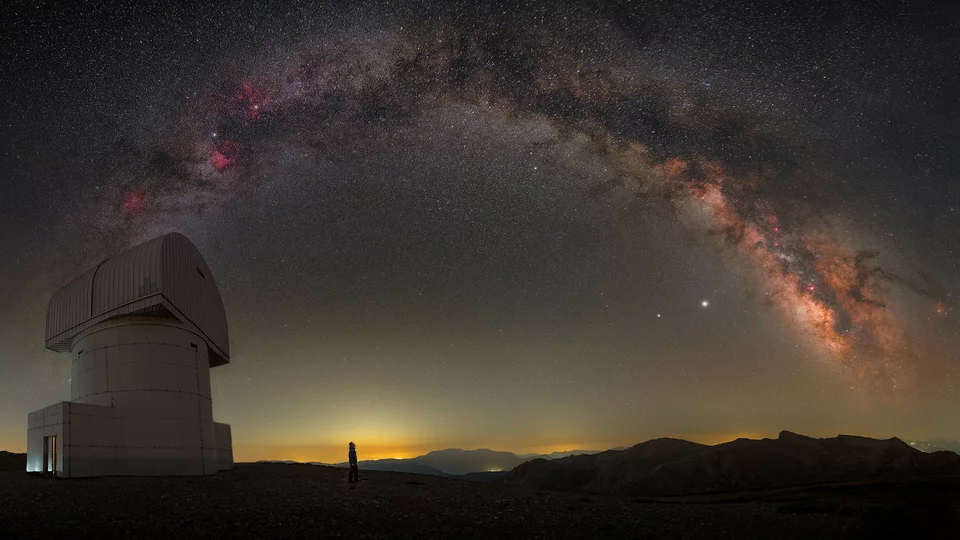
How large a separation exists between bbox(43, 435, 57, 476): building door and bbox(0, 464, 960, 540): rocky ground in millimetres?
3043

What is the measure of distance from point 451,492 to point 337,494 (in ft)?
16.5

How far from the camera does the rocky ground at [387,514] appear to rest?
13531 millimetres

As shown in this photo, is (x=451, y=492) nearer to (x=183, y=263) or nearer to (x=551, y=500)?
(x=551, y=500)

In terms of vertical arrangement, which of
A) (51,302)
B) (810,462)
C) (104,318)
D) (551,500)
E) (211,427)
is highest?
(51,302)

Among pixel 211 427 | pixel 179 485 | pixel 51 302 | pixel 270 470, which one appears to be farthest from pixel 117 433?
pixel 51 302

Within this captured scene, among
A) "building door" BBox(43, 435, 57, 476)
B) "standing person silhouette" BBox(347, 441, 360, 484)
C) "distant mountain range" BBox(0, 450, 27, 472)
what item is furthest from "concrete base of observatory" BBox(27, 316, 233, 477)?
"distant mountain range" BBox(0, 450, 27, 472)

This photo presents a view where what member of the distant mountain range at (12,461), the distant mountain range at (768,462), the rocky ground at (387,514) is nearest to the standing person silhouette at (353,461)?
the rocky ground at (387,514)

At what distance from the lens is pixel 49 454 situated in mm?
23672

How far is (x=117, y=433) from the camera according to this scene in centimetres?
2442

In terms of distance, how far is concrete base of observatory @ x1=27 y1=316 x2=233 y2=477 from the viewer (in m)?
23.2

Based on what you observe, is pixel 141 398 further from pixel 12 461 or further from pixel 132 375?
pixel 12 461

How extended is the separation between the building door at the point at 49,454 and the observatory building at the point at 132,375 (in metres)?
0.04

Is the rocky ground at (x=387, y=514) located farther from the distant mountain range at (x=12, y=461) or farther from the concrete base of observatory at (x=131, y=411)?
the distant mountain range at (x=12, y=461)

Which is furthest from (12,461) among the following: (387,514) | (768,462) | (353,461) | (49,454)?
(768,462)
